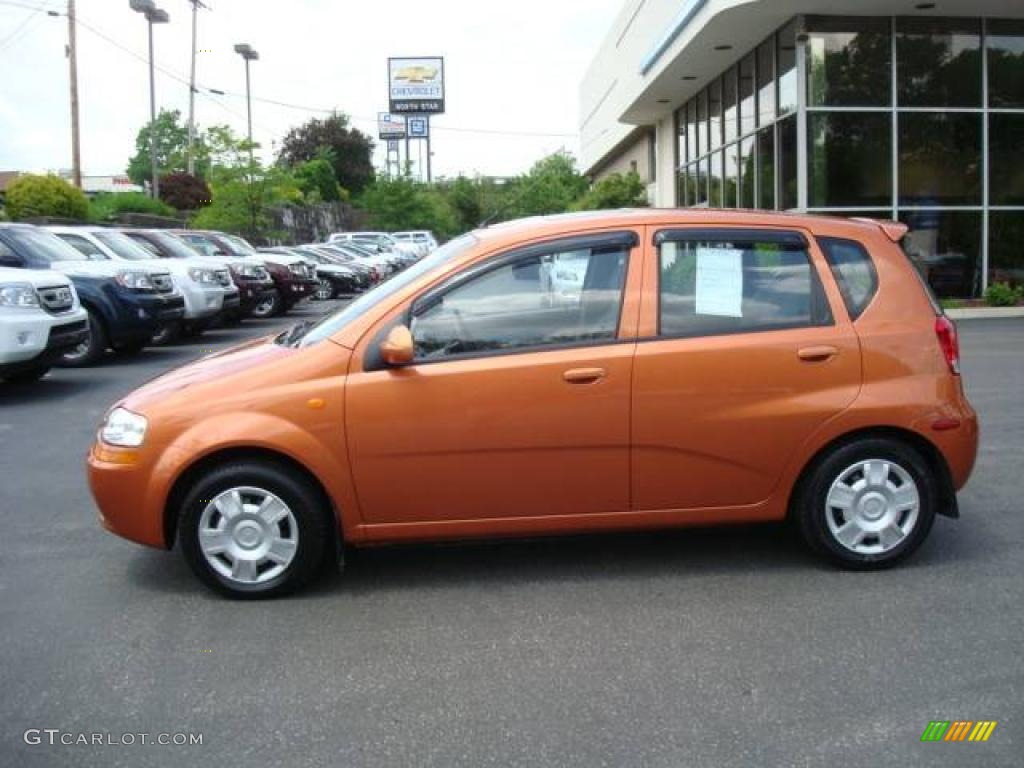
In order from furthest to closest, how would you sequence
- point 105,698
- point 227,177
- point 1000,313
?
1. point 227,177
2. point 1000,313
3. point 105,698

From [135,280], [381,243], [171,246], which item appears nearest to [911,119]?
[171,246]

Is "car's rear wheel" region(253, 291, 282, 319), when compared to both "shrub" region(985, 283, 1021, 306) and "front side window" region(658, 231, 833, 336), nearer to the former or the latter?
"shrub" region(985, 283, 1021, 306)

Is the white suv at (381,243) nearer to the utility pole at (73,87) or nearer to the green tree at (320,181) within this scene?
the utility pole at (73,87)

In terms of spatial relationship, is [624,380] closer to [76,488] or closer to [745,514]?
[745,514]

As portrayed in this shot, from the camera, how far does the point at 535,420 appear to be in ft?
16.4

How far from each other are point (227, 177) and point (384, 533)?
29.8 m

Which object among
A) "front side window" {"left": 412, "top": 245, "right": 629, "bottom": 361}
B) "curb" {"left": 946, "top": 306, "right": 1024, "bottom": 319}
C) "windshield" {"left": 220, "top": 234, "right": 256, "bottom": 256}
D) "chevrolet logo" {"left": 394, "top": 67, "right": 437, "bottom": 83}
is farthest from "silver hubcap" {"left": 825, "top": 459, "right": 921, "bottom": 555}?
"chevrolet logo" {"left": 394, "top": 67, "right": 437, "bottom": 83}

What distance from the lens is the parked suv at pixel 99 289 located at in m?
13.5

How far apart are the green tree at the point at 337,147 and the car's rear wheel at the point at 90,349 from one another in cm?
6413

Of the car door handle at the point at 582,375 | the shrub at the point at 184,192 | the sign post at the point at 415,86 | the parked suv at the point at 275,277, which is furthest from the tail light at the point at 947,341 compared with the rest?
the sign post at the point at 415,86

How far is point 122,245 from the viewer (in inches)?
652

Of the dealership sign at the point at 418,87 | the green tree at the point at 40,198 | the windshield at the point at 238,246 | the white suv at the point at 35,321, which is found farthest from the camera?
the dealership sign at the point at 418,87

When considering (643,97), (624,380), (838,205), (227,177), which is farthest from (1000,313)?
(227,177)

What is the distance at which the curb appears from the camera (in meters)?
18.5
